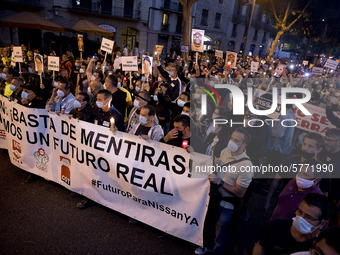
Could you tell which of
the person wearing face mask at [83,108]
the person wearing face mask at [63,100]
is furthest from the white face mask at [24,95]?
the person wearing face mask at [83,108]

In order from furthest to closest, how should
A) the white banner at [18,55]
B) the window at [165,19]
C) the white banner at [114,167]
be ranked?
1. the window at [165,19]
2. the white banner at [18,55]
3. the white banner at [114,167]

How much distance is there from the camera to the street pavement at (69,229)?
126 inches

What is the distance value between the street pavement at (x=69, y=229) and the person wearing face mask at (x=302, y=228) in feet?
4.87

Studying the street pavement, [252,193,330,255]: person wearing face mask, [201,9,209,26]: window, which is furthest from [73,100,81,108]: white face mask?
[201,9,209,26]: window

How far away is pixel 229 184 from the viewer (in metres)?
2.92

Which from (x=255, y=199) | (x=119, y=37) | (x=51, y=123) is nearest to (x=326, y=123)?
(x=255, y=199)

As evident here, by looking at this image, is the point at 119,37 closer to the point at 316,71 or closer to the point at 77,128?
the point at 316,71

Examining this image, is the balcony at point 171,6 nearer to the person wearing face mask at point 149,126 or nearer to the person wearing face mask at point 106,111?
the person wearing face mask at point 106,111

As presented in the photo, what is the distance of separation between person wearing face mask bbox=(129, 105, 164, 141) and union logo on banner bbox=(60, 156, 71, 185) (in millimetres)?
1194

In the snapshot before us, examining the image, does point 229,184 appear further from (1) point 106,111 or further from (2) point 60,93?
(2) point 60,93

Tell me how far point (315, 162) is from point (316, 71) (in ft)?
36.8

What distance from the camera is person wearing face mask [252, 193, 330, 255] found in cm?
207

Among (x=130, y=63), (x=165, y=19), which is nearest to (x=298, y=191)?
(x=130, y=63)

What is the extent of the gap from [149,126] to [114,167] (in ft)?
2.96
